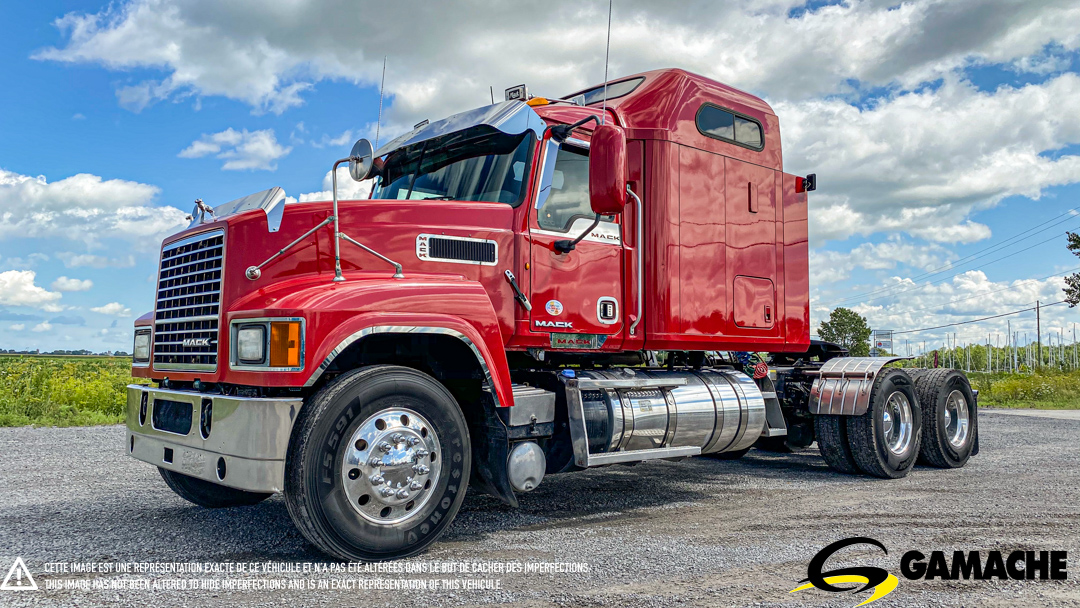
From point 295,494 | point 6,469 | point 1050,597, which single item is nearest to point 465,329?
point 295,494

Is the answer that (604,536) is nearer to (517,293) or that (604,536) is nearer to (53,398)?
(517,293)

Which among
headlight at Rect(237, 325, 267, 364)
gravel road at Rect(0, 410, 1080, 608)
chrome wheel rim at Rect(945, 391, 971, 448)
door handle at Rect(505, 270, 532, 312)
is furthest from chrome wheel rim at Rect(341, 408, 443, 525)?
chrome wheel rim at Rect(945, 391, 971, 448)

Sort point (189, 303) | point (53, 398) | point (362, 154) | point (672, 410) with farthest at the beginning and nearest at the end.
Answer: point (53, 398)
point (672, 410)
point (189, 303)
point (362, 154)

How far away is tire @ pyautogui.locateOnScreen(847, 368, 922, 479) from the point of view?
7914mm

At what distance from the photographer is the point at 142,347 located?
577 centimetres

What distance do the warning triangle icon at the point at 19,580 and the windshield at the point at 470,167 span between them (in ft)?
11.5

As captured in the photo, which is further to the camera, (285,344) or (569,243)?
(569,243)

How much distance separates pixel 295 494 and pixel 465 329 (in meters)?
1.38

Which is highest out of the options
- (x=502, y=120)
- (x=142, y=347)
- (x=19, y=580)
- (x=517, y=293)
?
(x=502, y=120)

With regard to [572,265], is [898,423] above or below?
below

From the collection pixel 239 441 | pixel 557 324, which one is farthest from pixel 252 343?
pixel 557 324

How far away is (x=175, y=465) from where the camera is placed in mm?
4781

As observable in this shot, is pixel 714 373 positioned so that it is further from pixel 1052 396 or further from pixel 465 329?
pixel 1052 396

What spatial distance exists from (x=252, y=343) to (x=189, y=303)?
38.3 inches
